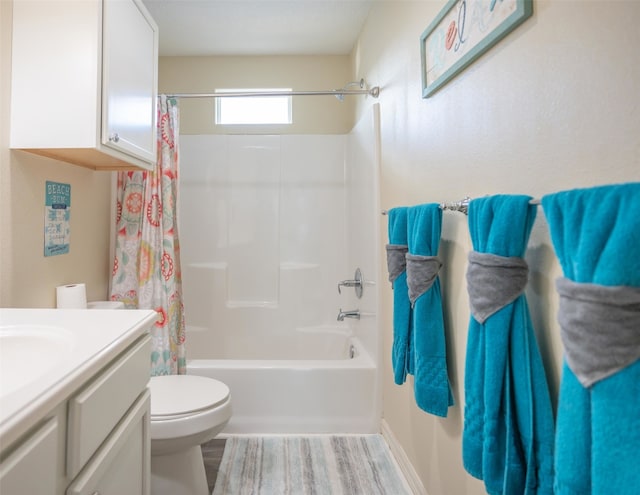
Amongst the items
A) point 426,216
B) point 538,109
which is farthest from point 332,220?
point 538,109

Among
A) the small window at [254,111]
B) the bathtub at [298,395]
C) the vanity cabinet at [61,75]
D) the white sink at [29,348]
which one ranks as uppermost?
the small window at [254,111]

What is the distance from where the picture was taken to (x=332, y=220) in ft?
9.53

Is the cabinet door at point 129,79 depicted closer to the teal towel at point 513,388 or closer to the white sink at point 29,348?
the white sink at point 29,348

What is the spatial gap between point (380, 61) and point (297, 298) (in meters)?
1.69

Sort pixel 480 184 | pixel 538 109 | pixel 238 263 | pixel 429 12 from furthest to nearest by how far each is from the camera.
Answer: pixel 238 263 < pixel 429 12 < pixel 480 184 < pixel 538 109

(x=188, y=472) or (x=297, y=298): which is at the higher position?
(x=297, y=298)

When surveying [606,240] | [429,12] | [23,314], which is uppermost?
[429,12]

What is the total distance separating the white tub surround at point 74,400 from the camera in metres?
0.58

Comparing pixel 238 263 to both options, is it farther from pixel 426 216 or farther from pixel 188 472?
pixel 426 216

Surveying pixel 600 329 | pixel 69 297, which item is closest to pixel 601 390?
pixel 600 329

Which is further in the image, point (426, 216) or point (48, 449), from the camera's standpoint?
point (426, 216)

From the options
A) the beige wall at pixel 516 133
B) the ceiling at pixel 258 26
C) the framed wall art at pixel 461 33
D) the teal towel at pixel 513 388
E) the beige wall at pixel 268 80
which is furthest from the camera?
the beige wall at pixel 268 80

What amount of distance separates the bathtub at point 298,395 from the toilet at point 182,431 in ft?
1.32

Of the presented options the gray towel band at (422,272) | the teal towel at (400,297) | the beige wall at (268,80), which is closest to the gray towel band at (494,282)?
the gray towel band at (422,272)
